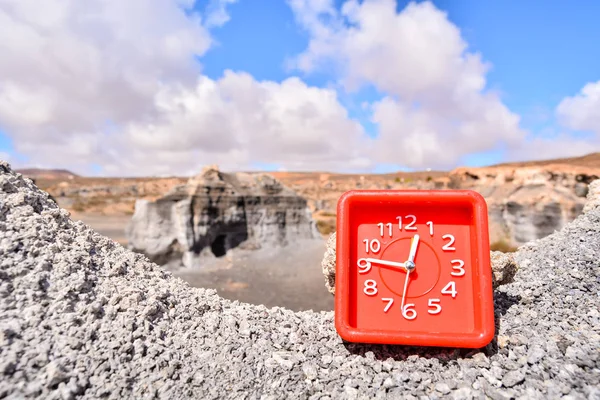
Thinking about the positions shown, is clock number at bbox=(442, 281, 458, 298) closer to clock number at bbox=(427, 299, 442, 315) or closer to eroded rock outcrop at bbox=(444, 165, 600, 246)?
clock number at bbox=(427, 299, 442, 315)

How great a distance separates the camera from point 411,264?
3055 mm

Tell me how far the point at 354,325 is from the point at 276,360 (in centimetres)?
66

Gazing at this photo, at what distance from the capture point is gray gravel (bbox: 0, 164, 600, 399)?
2457mm

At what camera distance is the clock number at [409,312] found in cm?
304

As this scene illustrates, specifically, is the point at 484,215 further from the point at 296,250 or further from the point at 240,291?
the point at 296,250

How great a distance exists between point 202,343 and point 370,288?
140 cm

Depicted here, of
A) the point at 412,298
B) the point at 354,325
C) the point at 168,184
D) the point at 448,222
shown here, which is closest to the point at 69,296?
the point at 354,325

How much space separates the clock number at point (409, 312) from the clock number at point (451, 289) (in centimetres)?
28

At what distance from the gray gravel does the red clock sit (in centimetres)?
24

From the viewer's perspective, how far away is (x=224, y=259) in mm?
17156

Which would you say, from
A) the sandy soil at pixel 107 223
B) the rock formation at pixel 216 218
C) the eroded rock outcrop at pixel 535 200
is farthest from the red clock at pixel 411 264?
the sandy soil at pixel 107 223

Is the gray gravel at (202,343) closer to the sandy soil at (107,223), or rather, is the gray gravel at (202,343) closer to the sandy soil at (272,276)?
the sandy soil at (272,276)

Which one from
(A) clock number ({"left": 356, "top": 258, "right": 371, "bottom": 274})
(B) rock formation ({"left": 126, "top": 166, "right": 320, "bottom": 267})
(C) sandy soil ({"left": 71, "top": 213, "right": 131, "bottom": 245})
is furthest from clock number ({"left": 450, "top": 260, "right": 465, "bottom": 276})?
(C) sandy soil ({"left": 71, "top": 213, "right": 131, "bottom": 245})

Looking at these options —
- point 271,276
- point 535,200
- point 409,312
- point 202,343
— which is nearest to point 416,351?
point 409,312
